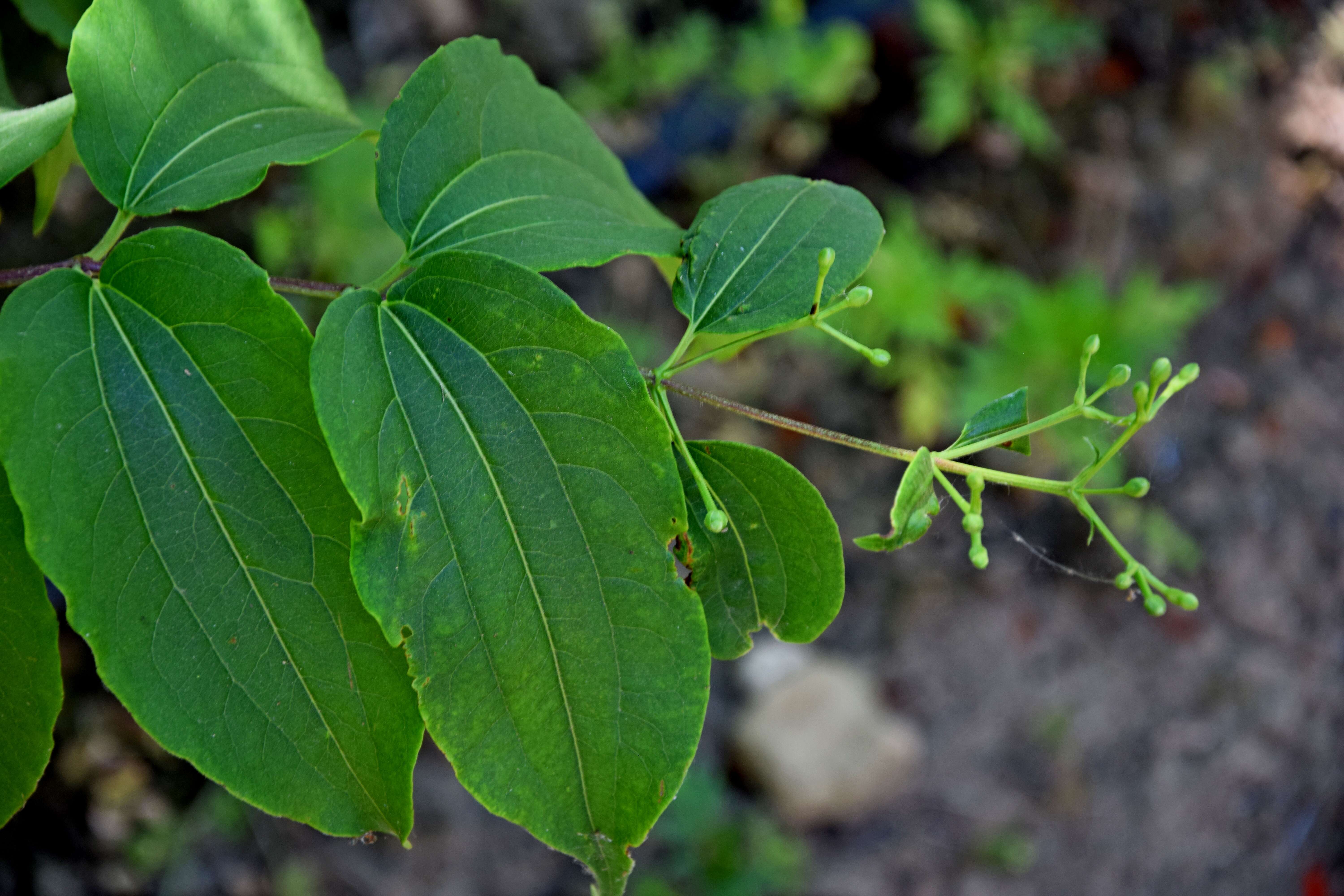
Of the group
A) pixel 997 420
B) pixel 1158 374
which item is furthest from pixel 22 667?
pixel 1158 374

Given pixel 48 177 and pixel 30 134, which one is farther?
pixel 48 177

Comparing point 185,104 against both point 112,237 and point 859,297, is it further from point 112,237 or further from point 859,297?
point 859,297

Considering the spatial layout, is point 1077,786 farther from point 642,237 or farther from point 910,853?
point 642,237

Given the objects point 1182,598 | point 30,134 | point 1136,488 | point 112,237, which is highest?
point 30,134

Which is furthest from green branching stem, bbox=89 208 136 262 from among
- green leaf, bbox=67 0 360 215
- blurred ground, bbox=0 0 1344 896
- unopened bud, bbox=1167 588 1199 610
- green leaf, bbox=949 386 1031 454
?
blurred ground, bbox=0 0 1344 896

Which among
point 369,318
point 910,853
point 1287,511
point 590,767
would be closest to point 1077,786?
point 910,853

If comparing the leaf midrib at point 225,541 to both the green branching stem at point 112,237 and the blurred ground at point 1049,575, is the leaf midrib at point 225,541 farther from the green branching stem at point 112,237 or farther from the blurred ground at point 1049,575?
the blurred ground at point 1049,575

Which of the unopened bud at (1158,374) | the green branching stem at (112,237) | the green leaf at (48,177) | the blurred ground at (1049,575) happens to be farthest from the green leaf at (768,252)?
the blurred ground at (1049,575)

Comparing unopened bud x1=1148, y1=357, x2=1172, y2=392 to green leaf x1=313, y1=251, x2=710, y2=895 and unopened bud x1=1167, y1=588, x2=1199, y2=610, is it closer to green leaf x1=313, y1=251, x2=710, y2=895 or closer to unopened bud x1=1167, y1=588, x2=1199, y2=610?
unopened bud x1=1167, y1=588, x2=1199, y2=610
